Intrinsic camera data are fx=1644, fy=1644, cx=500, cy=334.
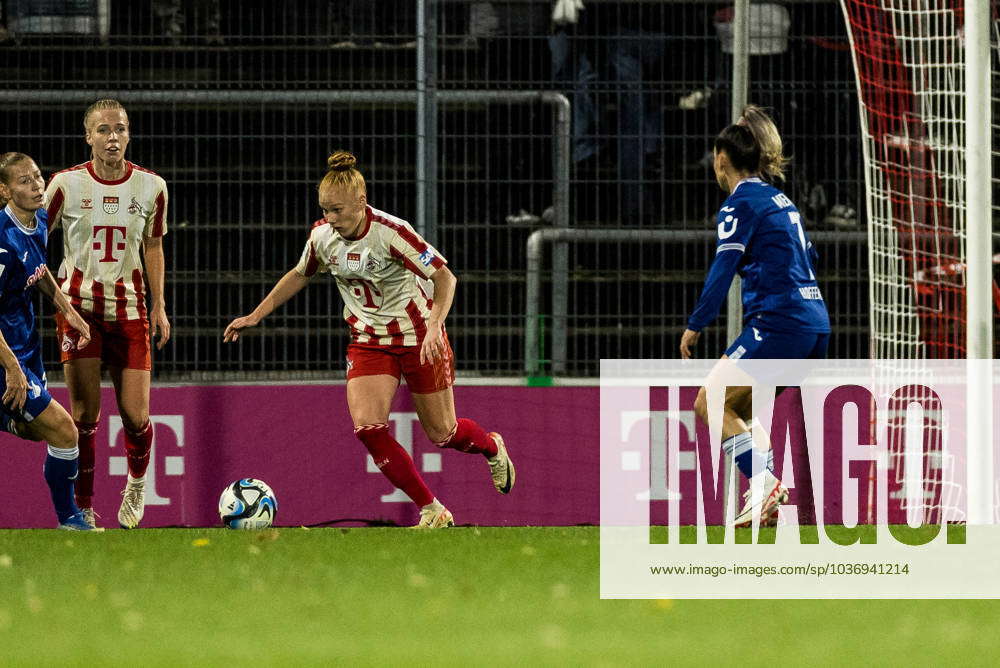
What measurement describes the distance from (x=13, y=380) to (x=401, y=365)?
6.28ft

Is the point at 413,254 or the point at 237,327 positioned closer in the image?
the point at 237,327

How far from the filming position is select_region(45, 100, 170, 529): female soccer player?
27.6 feet

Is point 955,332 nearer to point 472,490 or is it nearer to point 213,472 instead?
point 472,490

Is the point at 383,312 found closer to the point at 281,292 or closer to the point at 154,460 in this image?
the point at 281,292

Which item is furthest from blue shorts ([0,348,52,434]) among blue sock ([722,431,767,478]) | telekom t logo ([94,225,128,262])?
blue sock ([722,431,767,478])

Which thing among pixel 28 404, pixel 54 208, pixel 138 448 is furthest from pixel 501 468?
pixel 54 208

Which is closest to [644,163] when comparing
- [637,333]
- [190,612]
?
[637,333]

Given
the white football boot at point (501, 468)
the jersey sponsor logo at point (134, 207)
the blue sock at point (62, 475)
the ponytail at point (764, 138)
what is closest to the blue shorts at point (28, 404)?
the blue sock at point (62, 475)

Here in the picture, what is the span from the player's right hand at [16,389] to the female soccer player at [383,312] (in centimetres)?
101

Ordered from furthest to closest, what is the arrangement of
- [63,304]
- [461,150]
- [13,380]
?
[461,150]
[63,304]
[13,380]

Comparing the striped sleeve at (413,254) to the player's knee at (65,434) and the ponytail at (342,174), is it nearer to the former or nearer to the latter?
the ponytail at (342,174)

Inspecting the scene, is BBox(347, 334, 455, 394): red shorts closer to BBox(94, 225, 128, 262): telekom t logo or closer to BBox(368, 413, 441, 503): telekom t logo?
BBox(368, 413, 441, 503): telekom t logo

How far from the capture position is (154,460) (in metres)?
9.34

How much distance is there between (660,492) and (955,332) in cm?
191
